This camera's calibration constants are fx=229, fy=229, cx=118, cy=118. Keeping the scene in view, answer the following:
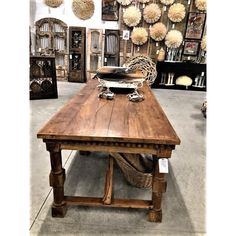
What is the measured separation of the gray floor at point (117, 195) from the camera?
1411 mm

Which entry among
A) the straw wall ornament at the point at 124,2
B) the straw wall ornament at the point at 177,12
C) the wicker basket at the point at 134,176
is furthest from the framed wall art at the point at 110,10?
the wicker basket at the point at 134,176

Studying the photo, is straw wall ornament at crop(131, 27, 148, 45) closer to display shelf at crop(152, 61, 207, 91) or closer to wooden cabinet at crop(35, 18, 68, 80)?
display shelf at crop(152, 61, 207, 91)

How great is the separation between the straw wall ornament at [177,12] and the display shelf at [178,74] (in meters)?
0.99

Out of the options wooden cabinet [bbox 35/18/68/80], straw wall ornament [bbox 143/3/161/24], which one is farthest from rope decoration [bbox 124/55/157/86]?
wooden cabinet [bbox 35/18/68/80]

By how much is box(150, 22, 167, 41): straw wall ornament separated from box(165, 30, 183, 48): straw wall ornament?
12 cm

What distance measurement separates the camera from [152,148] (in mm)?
1305

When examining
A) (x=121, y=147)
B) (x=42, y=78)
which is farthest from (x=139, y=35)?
(x=121, y=147)

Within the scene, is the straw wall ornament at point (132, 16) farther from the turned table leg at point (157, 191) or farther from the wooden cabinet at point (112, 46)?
the turned table leg at point (157, 191)

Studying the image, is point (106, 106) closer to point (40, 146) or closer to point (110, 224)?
point (110, 224)

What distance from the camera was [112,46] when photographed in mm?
5531

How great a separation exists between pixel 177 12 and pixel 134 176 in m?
4.53

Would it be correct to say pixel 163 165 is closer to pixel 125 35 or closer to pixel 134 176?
pixel 134 176

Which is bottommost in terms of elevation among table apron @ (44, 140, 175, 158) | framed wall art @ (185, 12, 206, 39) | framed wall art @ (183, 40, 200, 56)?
table apron @ (44, 140, 175, 158)

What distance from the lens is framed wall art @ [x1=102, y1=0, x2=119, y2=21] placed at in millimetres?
5285
